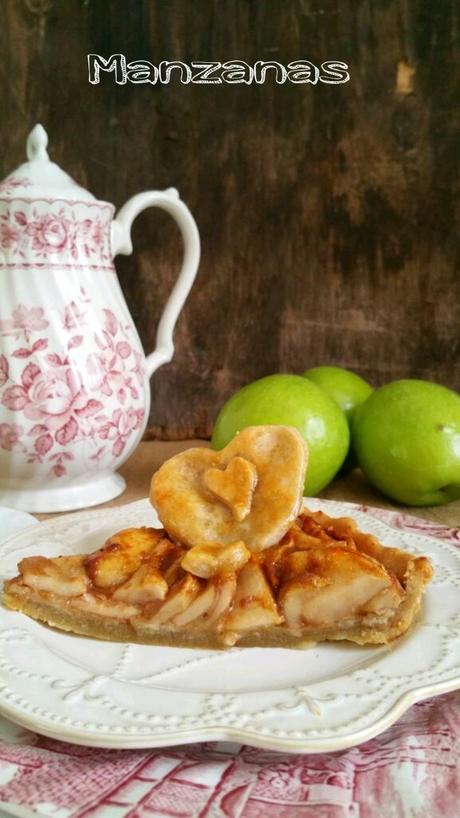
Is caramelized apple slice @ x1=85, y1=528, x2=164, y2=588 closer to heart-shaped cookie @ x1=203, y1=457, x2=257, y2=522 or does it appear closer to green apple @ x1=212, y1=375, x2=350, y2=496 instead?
heart-shaped cookie @ x1=203, y1=457, x2=257, y2=522

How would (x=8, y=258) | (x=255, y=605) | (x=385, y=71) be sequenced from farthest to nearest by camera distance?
(x=385, y=71) → (x=8, y=258) → (x=255, y=605)

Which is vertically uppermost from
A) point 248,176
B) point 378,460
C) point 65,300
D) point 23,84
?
point 23,84

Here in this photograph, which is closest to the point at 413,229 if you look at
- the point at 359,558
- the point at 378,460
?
the point at 378,460

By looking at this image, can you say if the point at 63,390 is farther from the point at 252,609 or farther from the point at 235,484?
the point at 252,609

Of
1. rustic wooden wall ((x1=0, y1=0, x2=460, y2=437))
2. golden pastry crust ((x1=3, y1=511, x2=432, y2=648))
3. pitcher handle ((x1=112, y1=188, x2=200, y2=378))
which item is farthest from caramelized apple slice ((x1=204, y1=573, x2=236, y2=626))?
rustic wooden wall ((x1=0, y1=0, x2=460, y2=437))

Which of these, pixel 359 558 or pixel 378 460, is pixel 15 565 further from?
pixel 378 460

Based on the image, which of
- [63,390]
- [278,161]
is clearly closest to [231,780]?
[63,390]

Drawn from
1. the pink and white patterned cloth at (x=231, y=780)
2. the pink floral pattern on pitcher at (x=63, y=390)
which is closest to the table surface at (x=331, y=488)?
the pink floral pattern on pitcher at (x=63, y=390)
